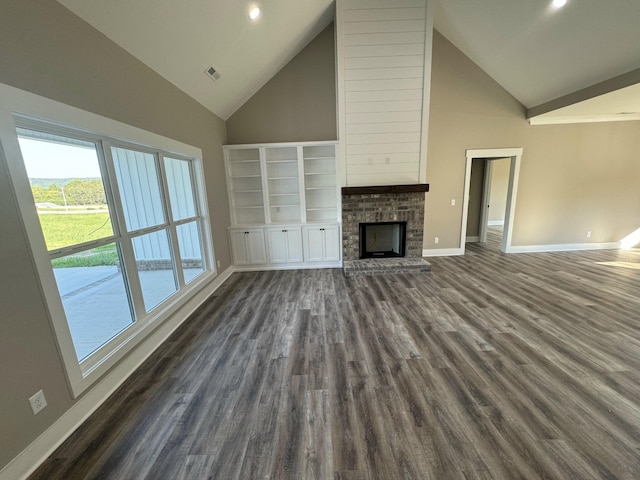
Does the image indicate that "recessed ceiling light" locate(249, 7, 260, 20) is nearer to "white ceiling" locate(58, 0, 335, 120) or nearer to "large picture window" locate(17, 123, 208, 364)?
"white ceiling" locate(58, 0, 335, 120)

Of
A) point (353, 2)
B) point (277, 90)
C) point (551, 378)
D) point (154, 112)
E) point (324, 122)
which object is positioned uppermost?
point (353, 2)

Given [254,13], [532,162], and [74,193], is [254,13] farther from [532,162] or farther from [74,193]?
[532,162]

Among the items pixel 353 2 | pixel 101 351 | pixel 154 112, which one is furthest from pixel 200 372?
pixel 353 2

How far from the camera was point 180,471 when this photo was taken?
141 cm

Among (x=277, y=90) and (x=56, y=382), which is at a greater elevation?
(x=277, y=90)

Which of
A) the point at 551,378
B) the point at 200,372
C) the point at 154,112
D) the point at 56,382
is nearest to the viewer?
the point at 56,382

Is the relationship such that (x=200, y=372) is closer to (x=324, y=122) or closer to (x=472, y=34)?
(x=324, y=122)

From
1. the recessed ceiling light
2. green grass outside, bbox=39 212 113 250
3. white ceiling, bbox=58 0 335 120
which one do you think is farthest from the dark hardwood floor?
the recessed ceiling light

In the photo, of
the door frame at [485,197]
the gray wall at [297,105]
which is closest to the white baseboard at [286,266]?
the gray wall at [297,105]

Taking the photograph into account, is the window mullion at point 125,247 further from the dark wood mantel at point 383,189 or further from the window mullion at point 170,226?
the dark wood mantel at point 383,189

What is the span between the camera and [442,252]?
5371 mm

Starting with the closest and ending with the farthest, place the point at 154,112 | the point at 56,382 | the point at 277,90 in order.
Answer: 1. the point at 56,382
2. the point at 154,112
3. the point at 277,90

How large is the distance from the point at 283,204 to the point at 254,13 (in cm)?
293

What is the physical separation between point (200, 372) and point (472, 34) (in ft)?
19.9
